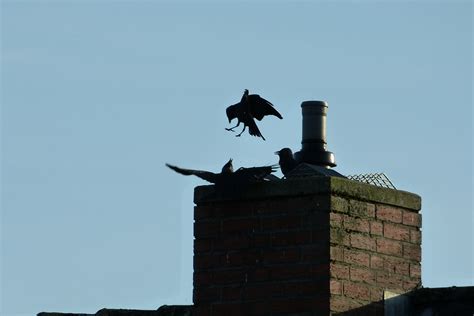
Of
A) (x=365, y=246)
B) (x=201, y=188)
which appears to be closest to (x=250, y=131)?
(x=201, y=188)

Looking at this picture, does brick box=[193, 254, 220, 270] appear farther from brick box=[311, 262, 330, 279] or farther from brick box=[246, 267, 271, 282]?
brick box=[311, 262, 330, 279]

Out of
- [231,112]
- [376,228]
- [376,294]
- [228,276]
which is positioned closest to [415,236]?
[376,228]

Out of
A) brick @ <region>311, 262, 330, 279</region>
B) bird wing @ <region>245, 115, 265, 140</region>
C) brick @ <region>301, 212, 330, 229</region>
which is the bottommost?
brick @ <region>311, 262, 330, 279</region>

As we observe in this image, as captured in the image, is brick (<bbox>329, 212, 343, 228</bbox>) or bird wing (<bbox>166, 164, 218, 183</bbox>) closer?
brick (<bbox>329, 212, 343, 228</bbox>)

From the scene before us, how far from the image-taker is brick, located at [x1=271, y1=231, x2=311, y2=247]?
939cm

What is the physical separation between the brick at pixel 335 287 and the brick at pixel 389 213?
0.65m

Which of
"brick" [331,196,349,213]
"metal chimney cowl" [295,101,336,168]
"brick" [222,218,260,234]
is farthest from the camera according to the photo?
"metal chimney cowl" [295,101,336,168]

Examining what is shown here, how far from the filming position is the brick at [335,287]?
9219mm

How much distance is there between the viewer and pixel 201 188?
9.99 metres

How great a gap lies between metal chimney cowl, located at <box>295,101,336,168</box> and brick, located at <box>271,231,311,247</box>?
1.67 metres

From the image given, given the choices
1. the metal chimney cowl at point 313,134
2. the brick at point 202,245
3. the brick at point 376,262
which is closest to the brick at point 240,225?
the brick at point 202,245

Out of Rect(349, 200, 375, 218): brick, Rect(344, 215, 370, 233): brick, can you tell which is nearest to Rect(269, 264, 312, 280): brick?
Rect(344, 215, 370, 233): brick

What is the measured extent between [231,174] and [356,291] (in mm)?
1055

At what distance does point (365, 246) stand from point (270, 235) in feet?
1.78
